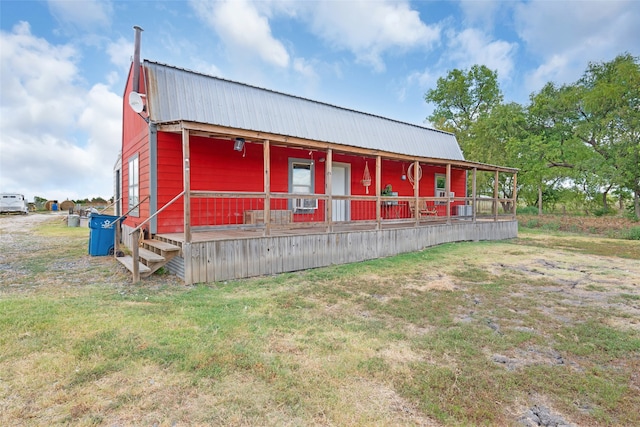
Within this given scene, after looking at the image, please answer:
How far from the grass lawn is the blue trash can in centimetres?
213

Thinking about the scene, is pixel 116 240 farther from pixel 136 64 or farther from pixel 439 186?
pixel 439 186

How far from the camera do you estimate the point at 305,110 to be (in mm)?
9883

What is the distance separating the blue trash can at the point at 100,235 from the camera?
7.95 metres

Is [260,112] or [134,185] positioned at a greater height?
[260,112]

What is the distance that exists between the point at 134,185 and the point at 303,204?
15.6 ft

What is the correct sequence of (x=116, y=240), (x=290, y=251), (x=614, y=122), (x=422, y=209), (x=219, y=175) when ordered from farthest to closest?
(x=614, y=122) < (x=422, y=209) < (x=219, y=175) < (x=116, y=240) < (x=290, y=251)

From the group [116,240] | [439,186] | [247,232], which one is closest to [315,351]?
[247,232]

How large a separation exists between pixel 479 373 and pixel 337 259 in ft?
16.4

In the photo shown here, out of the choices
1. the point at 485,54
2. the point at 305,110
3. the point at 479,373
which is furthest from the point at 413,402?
the point at 485,54

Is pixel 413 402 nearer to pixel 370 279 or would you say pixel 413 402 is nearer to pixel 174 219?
pixel 370 279

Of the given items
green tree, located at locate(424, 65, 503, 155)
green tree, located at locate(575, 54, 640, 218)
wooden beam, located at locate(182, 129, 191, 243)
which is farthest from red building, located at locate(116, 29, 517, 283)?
green tree, located at locate(424, 65, 503, 155)

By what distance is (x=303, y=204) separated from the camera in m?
9.65

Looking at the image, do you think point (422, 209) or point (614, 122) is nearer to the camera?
point (422, 209)

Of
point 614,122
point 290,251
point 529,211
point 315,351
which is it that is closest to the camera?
point 315,351
